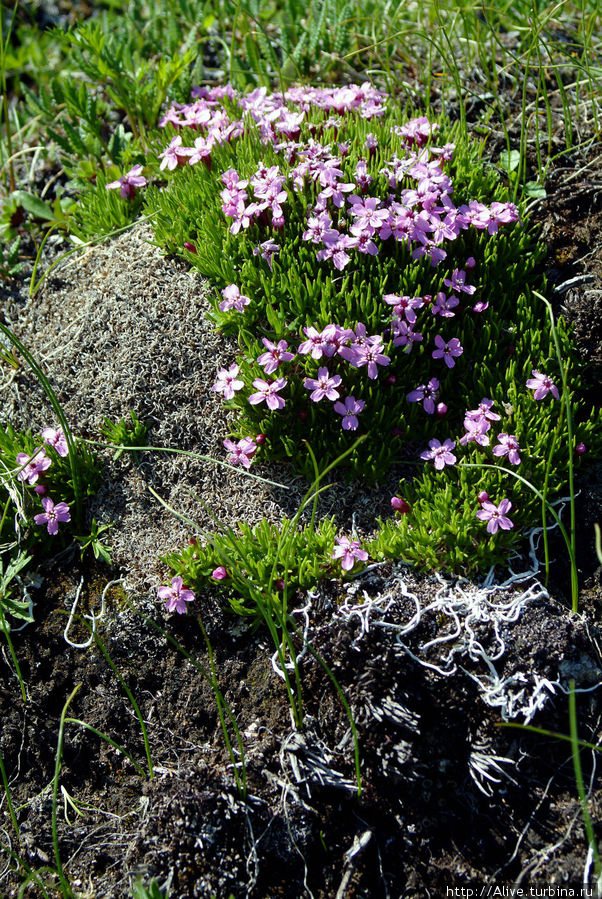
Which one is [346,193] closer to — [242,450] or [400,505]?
[242,450]

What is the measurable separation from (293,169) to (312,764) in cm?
283

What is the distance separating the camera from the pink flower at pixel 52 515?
3.28m

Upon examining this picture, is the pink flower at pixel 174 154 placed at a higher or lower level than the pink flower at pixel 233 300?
higher

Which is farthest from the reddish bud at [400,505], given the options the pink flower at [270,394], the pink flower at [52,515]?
the pink flower at [52,515]

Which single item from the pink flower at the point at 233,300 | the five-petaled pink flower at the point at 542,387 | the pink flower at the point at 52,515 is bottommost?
the pink flower at the point at 52,515

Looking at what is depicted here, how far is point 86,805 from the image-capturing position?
9.21ft

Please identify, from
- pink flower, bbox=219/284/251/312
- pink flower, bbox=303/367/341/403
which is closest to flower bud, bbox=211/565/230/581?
pink flower, bbox=303/367/341/403

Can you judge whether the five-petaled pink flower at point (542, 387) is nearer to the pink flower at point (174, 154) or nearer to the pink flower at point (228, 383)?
the pink flower at point (228, 383)

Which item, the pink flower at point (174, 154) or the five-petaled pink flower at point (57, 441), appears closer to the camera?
the five-petaled pink flower at point (57, 441)

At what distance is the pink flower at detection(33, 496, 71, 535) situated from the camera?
328cm

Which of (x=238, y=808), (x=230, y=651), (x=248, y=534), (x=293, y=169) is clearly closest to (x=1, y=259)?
(x=293, y=169)

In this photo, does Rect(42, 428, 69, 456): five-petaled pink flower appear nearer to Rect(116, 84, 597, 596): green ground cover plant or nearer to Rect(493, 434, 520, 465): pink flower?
Rect(116, 84, 597, 596): green ground cover plant

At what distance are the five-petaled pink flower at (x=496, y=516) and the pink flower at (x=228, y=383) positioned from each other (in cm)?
125

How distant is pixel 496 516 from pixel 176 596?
1.42 metres
